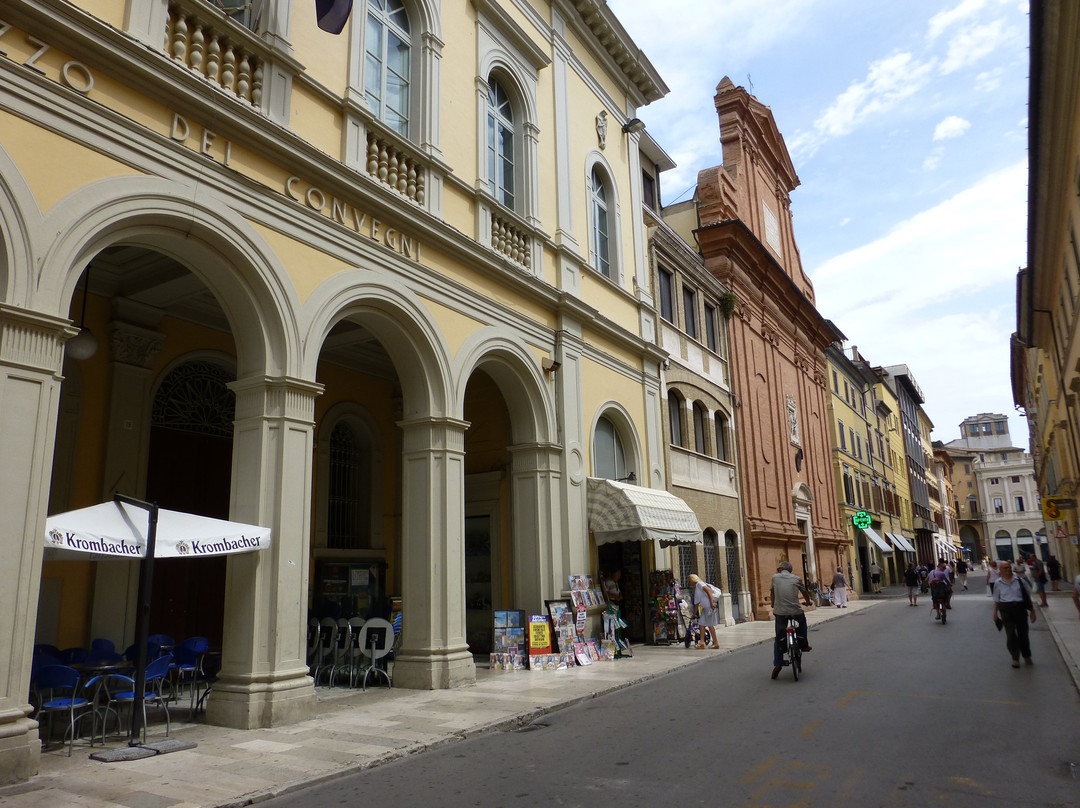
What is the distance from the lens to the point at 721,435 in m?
23.2

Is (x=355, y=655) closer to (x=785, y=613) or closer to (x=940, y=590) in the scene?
(x=785, y=613)

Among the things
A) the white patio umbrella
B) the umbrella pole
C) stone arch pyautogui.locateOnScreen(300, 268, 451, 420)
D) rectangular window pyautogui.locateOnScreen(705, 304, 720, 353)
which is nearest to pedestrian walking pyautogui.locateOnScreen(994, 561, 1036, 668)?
stone arch pyautogui.locateOnScreen(300, 268, 451, 420)

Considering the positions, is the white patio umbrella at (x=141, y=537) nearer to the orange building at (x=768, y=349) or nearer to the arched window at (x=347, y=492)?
the arched window at (x=347, y=492)

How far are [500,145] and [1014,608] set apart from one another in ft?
37.2

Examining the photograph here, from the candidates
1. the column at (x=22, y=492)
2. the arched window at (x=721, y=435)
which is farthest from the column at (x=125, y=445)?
the arched window at (x=721, y=435)

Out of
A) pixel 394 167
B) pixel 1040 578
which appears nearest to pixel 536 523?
pixel 394 167

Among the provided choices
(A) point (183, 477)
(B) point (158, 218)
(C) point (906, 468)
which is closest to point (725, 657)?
(A) point (183, 477)

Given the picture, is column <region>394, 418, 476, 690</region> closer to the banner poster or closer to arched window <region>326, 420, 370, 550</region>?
the banner poster

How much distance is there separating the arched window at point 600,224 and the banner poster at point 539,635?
309 inches

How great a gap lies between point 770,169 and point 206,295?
27.2 m

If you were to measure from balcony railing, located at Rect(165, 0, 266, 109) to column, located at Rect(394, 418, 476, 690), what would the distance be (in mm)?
4824

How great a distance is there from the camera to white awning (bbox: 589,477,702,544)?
14266 mm

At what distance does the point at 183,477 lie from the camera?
11914 mm

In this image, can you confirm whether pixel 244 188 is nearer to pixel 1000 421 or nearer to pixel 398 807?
pixel 398 807
